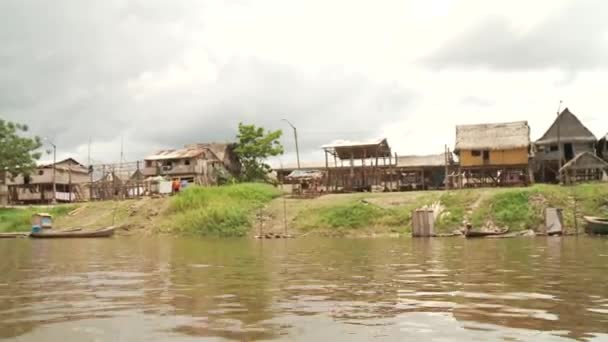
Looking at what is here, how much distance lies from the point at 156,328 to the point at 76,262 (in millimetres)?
12030

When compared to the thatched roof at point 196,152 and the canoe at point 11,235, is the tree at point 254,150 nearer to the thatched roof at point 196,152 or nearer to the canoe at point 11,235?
the thatched roof at point 196,152

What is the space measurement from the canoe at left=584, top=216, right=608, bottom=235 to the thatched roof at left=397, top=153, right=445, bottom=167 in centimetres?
2256

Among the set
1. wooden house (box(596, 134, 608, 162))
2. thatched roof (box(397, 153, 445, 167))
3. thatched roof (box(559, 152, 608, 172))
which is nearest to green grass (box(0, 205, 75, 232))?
thatched roof (box(397, 153, 445, 167))

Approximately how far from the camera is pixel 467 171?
49188mm

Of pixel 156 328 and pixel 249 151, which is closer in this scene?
pixel 156 328

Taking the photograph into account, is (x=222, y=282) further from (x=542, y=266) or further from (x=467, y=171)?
(x=467, y=171)

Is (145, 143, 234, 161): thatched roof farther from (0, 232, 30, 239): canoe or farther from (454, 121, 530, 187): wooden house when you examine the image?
(454, 121, 530, 187): wooden house

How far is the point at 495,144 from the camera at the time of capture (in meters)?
47.1

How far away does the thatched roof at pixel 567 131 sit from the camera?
4875cm

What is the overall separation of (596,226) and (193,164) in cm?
4052

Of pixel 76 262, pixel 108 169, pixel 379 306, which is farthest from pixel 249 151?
pixel 379 306

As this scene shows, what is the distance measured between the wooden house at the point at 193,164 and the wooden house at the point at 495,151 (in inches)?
1001

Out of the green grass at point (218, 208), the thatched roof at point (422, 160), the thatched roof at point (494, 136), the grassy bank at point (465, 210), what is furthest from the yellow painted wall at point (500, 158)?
the green grass at point (218, 208)

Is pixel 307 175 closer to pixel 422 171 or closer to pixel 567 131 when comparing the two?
pixel 422 171
